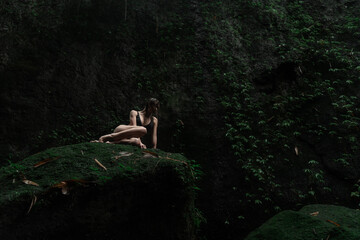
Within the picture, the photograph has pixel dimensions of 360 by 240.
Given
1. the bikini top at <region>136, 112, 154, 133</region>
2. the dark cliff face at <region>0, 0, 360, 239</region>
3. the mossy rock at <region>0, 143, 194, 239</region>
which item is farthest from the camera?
the dark cliff face at <region>0, 0, 360, 239</region>

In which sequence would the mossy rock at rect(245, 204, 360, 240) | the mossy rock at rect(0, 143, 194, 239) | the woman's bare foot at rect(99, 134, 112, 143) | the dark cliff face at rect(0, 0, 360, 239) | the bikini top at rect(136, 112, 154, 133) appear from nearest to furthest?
the mossy rock at rect(0, 143, 194, 239)
the mossy rock at rect(245, 204, 360, 240)
the woman's bare foot at rect(99, 134, 112, 143)
the bikini top at rect(136, 112, 154, 133)
the dark cliff face at rect(0, 0, 360, 239)

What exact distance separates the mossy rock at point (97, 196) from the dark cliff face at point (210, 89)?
7.56ft

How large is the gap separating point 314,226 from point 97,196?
8.93ft

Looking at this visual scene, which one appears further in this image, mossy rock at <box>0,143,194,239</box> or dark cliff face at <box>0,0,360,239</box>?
dark cliff face at <box>0,0,360,239</box>

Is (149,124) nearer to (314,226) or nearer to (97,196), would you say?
(97,196)

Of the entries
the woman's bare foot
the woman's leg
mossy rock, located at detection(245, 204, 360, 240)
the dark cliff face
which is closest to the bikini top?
the woman's leg

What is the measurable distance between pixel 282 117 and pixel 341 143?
1359mm

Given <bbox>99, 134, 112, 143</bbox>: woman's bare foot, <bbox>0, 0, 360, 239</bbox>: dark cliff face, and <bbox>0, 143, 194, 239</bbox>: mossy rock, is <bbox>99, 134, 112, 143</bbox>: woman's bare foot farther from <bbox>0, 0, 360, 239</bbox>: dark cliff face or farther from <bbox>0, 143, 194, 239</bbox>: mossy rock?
<bbox>0, 0, 360, 239</bbox>: dark cliff face

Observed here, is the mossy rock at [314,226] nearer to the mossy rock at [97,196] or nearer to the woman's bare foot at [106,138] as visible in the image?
the mossy rock at [97,196]

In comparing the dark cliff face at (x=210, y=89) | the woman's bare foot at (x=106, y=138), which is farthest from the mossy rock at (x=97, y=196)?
the dark cliff face at (x=210, y=89)

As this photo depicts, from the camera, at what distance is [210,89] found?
23.5 feet

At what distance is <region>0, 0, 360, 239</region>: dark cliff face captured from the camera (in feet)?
19.6

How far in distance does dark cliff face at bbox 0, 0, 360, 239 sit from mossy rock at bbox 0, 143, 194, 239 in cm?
230

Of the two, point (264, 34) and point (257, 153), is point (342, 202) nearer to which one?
point (257, 153)
